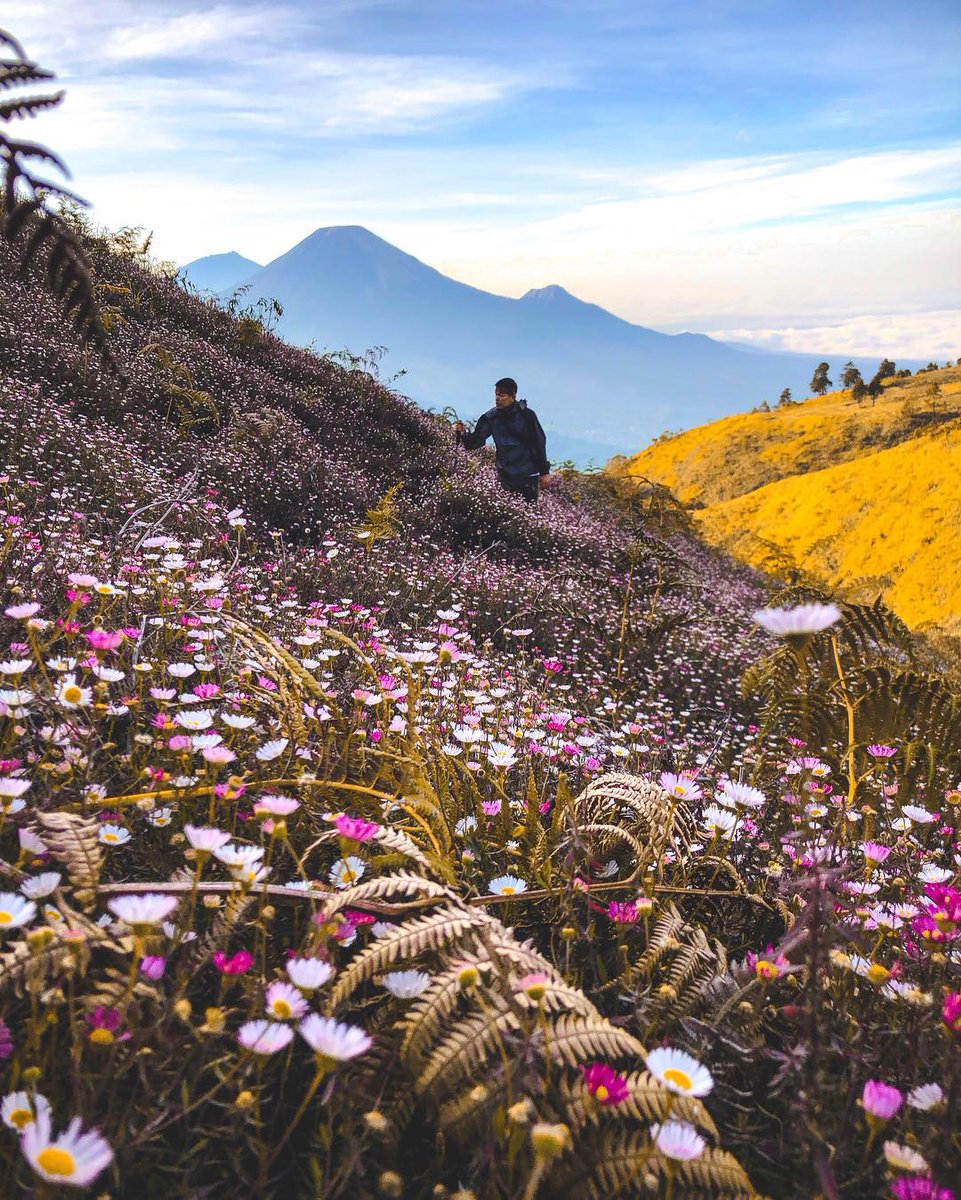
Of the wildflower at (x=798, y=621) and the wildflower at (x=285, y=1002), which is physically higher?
the wildflower at (x=798, y=621)

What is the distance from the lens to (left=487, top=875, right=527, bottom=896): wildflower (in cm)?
175

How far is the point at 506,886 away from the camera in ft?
5.82

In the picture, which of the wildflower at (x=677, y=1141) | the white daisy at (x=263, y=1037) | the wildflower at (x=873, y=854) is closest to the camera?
the wildflower at (x=677, y=1141)

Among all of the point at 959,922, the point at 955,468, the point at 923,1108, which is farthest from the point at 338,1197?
the point at 955,468

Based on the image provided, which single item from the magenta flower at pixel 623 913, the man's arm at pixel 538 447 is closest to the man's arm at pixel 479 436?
the man's arm at pixel 538 447

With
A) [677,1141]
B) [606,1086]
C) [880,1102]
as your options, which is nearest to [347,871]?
[606,1086]

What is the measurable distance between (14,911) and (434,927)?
0.68 meters

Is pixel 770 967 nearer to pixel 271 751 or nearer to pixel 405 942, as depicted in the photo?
pixel 405 942

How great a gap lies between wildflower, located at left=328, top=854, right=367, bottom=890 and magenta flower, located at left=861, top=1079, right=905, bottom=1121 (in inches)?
38.6

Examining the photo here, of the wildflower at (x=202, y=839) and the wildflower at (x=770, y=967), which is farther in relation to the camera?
the wildflower at (x=770, y=967)

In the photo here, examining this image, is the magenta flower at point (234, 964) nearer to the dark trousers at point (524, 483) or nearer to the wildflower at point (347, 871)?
the wildflower at point (347, 871)

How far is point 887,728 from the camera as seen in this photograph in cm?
260

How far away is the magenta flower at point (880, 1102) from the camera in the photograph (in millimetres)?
1075

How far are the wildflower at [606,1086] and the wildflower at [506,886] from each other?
60 cm
